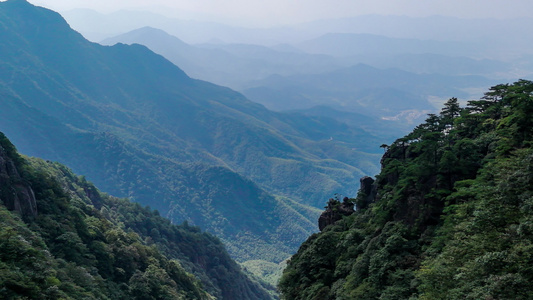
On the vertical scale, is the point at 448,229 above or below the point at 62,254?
below

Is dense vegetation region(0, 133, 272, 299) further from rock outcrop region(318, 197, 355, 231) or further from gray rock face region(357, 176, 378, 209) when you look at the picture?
gray rock face region(357, 176, 378, 209)

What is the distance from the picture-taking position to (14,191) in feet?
147

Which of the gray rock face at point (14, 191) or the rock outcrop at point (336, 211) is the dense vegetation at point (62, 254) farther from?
the rock outcrop at point (336, 211)

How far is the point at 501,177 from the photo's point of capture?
24.7 m

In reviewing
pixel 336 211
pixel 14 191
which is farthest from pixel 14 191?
pixel 336 211

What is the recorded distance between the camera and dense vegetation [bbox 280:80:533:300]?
19203 mm

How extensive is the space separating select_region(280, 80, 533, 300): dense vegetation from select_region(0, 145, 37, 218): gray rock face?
93.4ft

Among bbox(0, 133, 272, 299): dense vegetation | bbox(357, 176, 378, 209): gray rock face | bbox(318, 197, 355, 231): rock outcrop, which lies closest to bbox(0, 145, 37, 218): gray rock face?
bbox(0, 133, 272, 299): dense vegetation

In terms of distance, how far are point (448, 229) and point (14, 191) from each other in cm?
4165

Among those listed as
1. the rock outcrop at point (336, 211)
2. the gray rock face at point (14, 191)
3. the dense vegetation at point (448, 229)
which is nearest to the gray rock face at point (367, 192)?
the rock outcrop at point (336, 211)

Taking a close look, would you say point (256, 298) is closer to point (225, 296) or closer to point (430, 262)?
point (225, 296)

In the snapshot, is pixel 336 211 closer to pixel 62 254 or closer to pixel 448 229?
pixel 448 229

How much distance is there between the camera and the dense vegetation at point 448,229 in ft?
63.0

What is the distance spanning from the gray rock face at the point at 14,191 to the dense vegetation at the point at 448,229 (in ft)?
93.4
